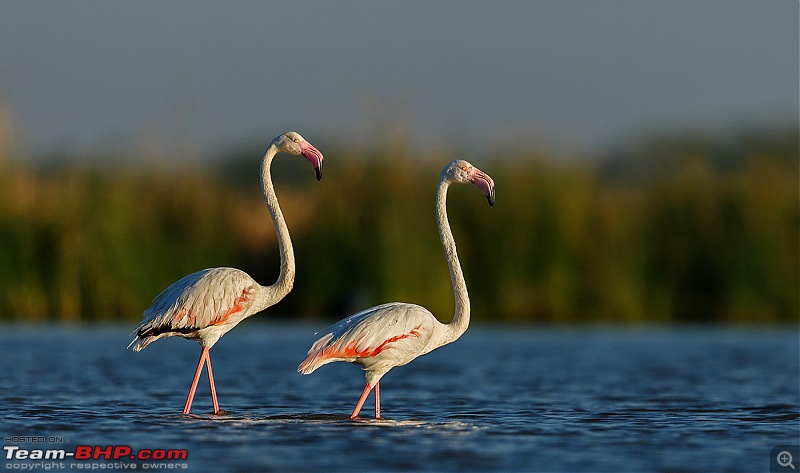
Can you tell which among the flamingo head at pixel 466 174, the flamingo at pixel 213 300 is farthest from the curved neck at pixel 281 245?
the flamingo head at pixel 466 174

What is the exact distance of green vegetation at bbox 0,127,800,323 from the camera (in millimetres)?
22266

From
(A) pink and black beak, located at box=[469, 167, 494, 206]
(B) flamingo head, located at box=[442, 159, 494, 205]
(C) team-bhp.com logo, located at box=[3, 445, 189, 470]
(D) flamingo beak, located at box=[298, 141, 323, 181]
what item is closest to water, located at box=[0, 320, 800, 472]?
(C) team-bhp.com logo, located at box=[3, 445, 189, 470]

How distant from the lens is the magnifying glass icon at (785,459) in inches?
405

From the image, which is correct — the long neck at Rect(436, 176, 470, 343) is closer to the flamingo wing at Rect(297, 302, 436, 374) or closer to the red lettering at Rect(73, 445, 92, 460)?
the flamingo wing at Rect(297, 302, 436, 374)

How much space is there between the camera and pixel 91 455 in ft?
34.0

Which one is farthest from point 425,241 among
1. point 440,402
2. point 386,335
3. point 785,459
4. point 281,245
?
point 785,459

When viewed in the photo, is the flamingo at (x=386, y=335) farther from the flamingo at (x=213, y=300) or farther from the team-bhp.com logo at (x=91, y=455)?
the team-bhp.com logo at (x=91, y=455)

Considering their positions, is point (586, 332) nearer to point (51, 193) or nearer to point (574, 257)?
point (574, 257)

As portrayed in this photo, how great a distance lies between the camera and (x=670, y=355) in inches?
786

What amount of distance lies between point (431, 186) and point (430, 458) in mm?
13785

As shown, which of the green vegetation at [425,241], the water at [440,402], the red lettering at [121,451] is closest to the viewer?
the red lettering at [121,451]

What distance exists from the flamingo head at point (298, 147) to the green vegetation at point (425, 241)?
933 cm

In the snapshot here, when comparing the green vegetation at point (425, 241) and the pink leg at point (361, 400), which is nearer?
the pink leg at point (361, 400)

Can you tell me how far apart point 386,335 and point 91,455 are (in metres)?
2.82
